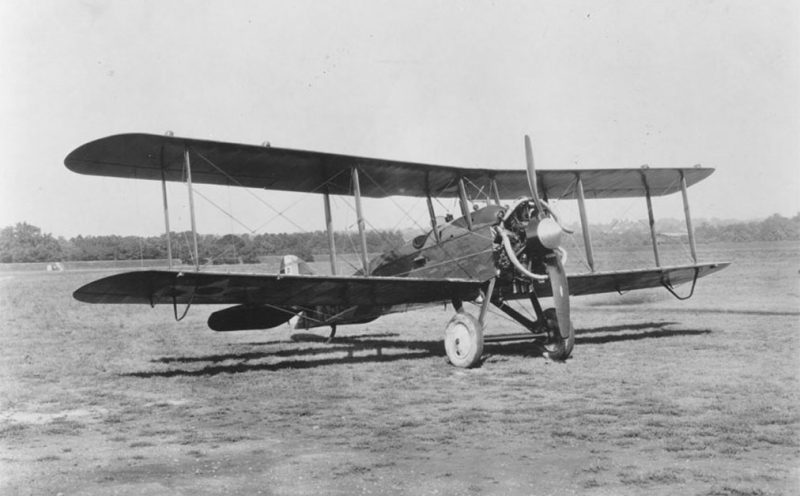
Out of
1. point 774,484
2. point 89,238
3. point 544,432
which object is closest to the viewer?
point 774,484

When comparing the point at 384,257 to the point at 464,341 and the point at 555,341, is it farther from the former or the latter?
the point at 555,341

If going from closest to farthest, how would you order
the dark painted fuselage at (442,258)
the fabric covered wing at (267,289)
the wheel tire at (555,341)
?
the fabric covered wing at (267,289) < the wheel tire at (555,341) < the dark painted fuselage at (442,258)

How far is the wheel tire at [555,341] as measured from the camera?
9.59 m

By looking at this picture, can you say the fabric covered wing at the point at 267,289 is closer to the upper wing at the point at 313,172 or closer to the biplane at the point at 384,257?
the biplane at the point at 384,257

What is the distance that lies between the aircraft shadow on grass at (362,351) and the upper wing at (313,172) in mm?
2825

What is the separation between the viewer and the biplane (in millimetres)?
8609

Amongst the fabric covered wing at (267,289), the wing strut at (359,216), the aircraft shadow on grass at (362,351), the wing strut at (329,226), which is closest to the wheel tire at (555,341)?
the aircraft shadow on grass at (362,351)

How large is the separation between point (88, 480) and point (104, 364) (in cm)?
665

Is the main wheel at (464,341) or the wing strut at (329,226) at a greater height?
the wing strut at (329,226)

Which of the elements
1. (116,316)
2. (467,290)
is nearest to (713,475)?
(467,290)

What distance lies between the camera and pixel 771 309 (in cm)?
1677

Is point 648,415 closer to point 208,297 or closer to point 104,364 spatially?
point 208,297

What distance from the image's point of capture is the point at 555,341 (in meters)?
10.2

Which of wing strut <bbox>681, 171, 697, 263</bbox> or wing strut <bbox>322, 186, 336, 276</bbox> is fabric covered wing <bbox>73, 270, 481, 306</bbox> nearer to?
wing strut <bbox>322, 186, 336, 276</bbox>
